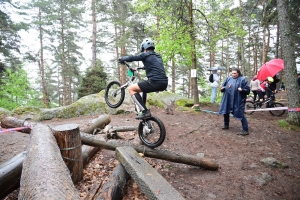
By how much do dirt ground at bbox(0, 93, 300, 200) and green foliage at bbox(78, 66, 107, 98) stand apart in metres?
7.03

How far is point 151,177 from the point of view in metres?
2.86

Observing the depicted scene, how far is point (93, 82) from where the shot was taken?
517 inches

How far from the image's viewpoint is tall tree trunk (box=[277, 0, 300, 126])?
6772mm

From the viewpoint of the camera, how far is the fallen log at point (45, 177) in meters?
1.43

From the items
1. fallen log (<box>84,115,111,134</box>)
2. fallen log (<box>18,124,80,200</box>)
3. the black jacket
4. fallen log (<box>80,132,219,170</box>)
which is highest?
the black jacket

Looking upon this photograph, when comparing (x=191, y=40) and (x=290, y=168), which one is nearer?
(x=290, y=168)

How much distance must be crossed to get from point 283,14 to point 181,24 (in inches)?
157

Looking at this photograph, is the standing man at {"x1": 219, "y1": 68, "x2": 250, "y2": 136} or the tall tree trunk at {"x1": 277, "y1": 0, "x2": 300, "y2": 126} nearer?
the standing man at {"x1": 219, "y1": 68, "x2": 250, "y2": 136}

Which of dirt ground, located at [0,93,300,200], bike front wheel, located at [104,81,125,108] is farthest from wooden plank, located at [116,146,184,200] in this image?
bike front wheel, located at [104,81,125,108]

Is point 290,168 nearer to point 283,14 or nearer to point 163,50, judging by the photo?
point 283,14

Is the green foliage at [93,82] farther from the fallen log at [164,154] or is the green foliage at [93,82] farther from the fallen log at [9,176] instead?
the fallen log at [9,176]

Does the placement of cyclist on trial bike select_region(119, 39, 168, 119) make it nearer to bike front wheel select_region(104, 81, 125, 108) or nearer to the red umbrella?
bike front wheel select_region(104, 81, 125, 108)

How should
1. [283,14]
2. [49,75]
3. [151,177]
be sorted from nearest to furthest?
[151,177]
[283,14]
[49,75]

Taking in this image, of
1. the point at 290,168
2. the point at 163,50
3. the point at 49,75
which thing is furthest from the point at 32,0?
the point at 290,168
